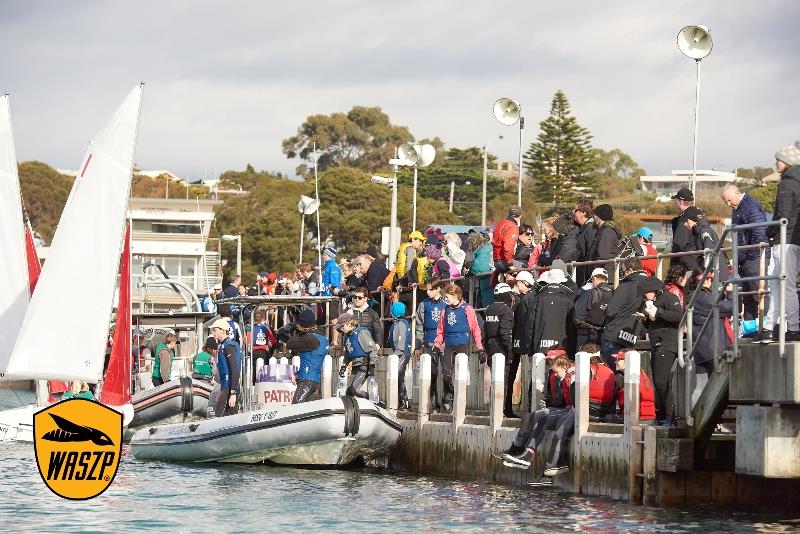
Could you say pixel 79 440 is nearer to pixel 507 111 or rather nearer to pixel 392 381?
pixel 392 381

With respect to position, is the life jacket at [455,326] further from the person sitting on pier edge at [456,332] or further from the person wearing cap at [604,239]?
the person wearing cap at [604,239]

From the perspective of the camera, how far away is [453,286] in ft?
76.5

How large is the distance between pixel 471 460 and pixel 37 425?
7895 millimetres

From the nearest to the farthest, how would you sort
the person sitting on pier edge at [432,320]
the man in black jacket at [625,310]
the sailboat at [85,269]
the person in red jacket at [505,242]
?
the man in black jacket at [625,310] < the person in red jacket at [505,242] < the person sitting on pier edge at [432,320] < the sailboat at [85,269]

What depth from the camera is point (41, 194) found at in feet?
427

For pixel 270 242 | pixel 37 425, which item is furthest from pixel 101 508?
pixel 270 242

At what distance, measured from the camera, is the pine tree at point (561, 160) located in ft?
315

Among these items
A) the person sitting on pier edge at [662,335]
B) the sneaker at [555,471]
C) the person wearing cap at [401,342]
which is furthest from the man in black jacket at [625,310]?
the person wearing cap at [401,342]

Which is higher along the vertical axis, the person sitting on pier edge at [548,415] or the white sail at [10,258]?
the white sail at [10,258]

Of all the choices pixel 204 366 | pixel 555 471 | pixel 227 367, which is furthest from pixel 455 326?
pixel 204 366

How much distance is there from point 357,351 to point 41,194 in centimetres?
10698

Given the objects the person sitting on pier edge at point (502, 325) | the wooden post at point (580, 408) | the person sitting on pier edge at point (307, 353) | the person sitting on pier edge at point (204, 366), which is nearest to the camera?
the wooden post at point (580, 408)

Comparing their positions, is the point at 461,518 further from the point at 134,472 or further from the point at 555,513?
the point at 134,472

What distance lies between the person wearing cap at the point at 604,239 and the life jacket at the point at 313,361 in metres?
6.22
